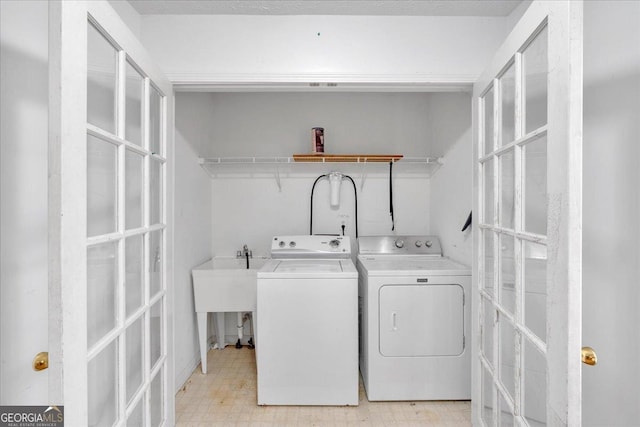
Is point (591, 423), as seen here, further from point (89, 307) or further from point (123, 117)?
Answer: point (123, 117)

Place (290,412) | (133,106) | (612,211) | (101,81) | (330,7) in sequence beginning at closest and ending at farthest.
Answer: (101,81) < (612,211) < (133,106) < (330,7) < (290,412)

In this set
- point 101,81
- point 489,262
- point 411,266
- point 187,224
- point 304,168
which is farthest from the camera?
point 304,168

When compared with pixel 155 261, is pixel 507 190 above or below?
above

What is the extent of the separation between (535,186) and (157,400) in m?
1.79

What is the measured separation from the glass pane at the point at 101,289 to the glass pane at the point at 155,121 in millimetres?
576

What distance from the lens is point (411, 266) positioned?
8.14 ft

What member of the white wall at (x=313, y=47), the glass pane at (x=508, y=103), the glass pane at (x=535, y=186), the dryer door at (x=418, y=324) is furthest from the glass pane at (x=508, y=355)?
the white wall at (x=313, y=47)

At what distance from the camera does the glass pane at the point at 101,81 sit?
3.41 feet

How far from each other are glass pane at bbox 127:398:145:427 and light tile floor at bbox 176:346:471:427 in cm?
76

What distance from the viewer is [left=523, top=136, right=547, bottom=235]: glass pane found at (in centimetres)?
110

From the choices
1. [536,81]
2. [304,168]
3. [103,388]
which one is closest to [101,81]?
[103,388]

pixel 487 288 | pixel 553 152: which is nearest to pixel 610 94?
pixel 553 152

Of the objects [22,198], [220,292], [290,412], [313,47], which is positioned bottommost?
[290,412]

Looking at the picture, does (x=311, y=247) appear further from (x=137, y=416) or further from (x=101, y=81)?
(x=101, y=81)
